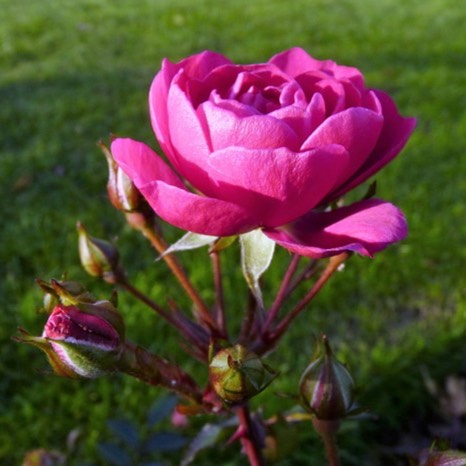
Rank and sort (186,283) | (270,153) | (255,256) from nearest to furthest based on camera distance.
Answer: (270,153)
(255,256)
(186,283)

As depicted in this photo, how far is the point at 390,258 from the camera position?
6.95 ft

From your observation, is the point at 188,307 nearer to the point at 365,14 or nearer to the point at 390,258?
the point at 390,258

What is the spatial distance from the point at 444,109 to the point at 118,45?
6.52 ft

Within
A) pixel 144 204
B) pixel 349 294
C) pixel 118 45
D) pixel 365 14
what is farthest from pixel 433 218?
pixel 365 14

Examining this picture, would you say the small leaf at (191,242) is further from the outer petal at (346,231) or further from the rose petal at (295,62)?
the rose petal at (295,62)

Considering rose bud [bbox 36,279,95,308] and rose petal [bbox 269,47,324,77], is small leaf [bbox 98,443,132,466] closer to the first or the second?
rose bud [bbox 36,279,95,308]

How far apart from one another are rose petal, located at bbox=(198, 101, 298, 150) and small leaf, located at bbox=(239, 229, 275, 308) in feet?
0.37

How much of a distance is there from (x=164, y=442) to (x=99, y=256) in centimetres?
41

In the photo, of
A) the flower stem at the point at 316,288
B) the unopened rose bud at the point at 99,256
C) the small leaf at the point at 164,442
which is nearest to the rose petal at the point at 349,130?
the flower stem at the point at 316,288

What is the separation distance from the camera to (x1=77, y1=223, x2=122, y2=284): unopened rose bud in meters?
0.84

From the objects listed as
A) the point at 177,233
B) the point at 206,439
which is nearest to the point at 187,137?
the point at 206,439

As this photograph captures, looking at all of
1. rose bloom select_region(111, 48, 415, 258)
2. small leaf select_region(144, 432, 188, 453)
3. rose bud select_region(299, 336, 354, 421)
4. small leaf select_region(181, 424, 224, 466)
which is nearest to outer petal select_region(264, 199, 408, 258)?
rose bloom select_region(111, 48, 415, 258)

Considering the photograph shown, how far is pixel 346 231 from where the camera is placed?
0.60 m

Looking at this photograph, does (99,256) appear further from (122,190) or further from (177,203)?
(177,203)
